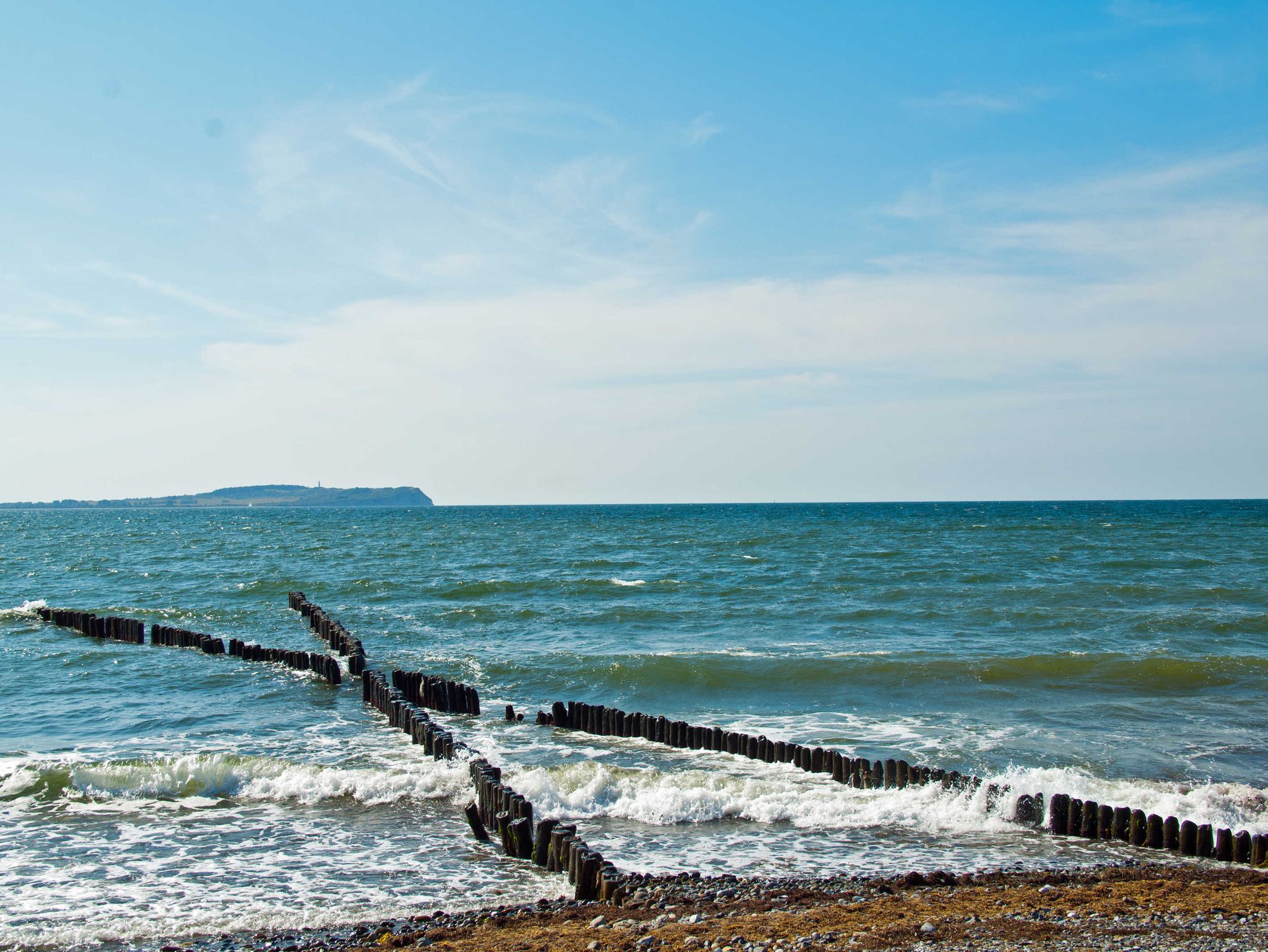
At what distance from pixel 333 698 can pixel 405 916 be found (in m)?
11.1

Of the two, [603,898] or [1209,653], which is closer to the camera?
[603,898]

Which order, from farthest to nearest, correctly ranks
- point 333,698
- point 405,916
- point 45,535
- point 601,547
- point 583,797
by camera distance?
point 45,535, point 601,547, point 333,698, point 583,797, point 405,916

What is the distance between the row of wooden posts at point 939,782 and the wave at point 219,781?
3389mm

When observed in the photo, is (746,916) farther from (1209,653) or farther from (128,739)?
(1209,653)

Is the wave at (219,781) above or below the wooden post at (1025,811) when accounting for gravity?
below

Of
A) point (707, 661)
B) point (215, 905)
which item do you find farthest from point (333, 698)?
point (215, 905)

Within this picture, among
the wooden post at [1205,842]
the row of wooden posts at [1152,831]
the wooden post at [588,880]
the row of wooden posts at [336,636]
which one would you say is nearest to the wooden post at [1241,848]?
the row of wooden posts at [1152,831]

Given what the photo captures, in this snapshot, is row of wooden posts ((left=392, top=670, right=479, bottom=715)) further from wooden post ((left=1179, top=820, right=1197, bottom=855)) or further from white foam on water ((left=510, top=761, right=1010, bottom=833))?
wooden post ((left=1179, top=820, right=1197, bottom=855))

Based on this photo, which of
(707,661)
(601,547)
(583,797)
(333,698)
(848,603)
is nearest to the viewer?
(583,797)

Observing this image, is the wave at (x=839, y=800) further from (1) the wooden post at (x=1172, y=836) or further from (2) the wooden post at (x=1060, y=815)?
(1) the wooden post at (x=1172, y=836)

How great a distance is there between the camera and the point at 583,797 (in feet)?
41.2

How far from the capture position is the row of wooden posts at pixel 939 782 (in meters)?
10.4

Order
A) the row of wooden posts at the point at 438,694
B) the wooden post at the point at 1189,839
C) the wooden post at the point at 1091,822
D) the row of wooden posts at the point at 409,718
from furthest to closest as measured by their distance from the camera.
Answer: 1. the row of wooden posts at the point at 438,694
2. the row of wooden posts at the point at 409,718
3. the wooden post at the point at 1091,822
4. the wooden post at the point at 1189,839

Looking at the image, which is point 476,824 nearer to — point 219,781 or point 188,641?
point 219,781
